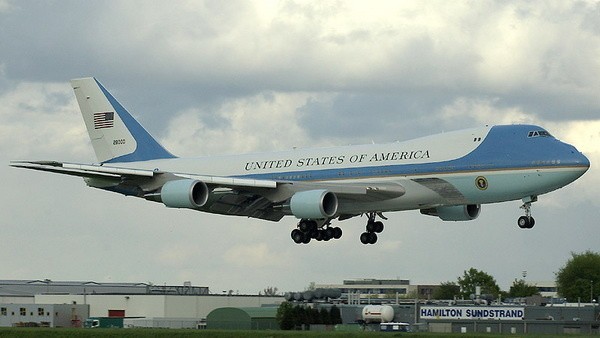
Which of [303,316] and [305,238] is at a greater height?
[305,238]

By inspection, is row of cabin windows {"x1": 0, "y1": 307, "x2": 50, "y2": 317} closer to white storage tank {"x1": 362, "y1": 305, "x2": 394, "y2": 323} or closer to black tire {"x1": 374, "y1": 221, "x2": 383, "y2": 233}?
white storage tank {"x1": 362, "y1": 305, "x2": 394, "y2": 323}

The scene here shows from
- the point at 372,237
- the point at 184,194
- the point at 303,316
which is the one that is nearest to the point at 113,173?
the point at 184,194

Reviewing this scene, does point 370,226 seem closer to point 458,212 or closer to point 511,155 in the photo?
point 458,212

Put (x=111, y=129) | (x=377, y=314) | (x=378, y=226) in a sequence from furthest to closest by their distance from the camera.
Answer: (x=377, y=314) < (x=111, y=129) < (x=378, y=226)

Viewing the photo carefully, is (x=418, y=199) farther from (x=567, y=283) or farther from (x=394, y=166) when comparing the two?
(x=567, y=283)

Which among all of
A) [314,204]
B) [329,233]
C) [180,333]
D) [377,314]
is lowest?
[180,333]

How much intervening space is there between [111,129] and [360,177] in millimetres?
20172

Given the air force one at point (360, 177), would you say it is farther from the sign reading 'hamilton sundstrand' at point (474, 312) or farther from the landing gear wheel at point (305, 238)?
the sign reading 'hamilton sundstrand' at point (474, 312)

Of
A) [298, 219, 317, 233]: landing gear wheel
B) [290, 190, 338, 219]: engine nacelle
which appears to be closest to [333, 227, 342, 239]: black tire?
[298, 219, 317, 233]: landing gear wheel

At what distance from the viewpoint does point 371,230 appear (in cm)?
7350

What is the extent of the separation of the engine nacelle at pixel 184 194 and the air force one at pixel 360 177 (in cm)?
5

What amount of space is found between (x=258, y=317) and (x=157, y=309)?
10.2m

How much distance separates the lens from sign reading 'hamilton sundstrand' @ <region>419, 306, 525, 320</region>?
9050 centimetres

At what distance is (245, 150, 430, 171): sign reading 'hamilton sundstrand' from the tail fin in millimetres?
8645
